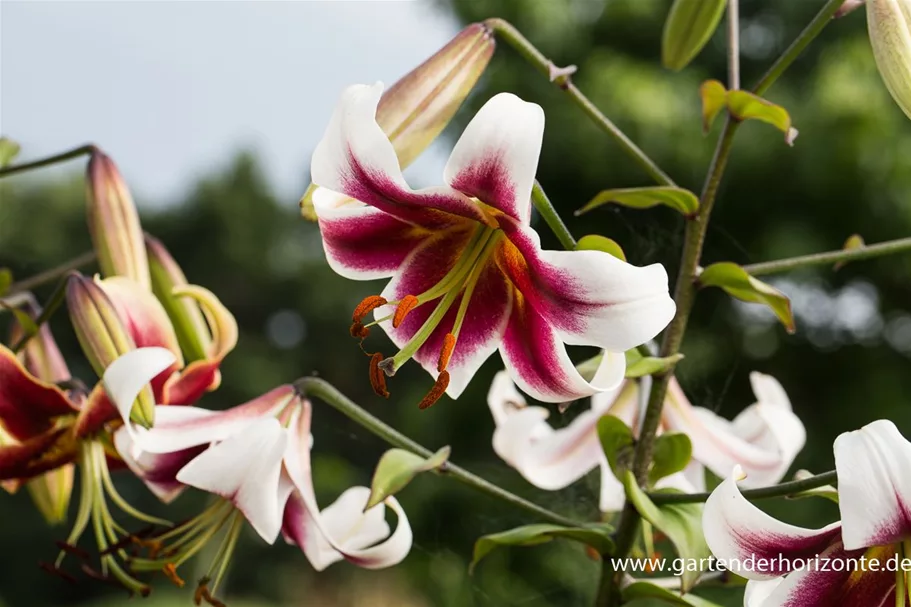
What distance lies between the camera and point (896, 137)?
3178 millimetres

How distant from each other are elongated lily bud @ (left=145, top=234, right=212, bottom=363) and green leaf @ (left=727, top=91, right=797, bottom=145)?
0.95ft

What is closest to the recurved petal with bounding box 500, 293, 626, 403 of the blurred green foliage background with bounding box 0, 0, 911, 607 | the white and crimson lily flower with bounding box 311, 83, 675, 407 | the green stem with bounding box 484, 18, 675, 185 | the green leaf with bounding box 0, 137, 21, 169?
the white and crimson lily flower with bounding box 311, 83, 675, 407

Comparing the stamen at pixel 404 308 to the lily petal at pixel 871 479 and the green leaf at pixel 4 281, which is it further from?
the green leaf at pixel 4 281

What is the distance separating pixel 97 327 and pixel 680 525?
0.26m

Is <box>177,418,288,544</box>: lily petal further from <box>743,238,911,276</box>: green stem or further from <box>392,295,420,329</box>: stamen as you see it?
<box>743,238,911,276</box>: green stem

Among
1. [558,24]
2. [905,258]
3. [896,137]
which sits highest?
[558,24]

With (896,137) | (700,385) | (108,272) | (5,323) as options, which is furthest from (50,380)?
(5,323)

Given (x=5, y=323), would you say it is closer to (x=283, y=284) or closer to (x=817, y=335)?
(x=283, y=284)

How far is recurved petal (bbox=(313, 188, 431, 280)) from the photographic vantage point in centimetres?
37

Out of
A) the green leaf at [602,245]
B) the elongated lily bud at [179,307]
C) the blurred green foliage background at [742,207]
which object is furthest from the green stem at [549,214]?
the blurred green foliage background at [742,207]

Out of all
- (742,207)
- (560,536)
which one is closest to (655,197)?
(560,536)

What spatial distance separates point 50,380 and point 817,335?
11.0ft

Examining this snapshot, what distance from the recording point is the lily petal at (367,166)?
1.02 feet

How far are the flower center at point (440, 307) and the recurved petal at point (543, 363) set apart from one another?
0.02 meters
